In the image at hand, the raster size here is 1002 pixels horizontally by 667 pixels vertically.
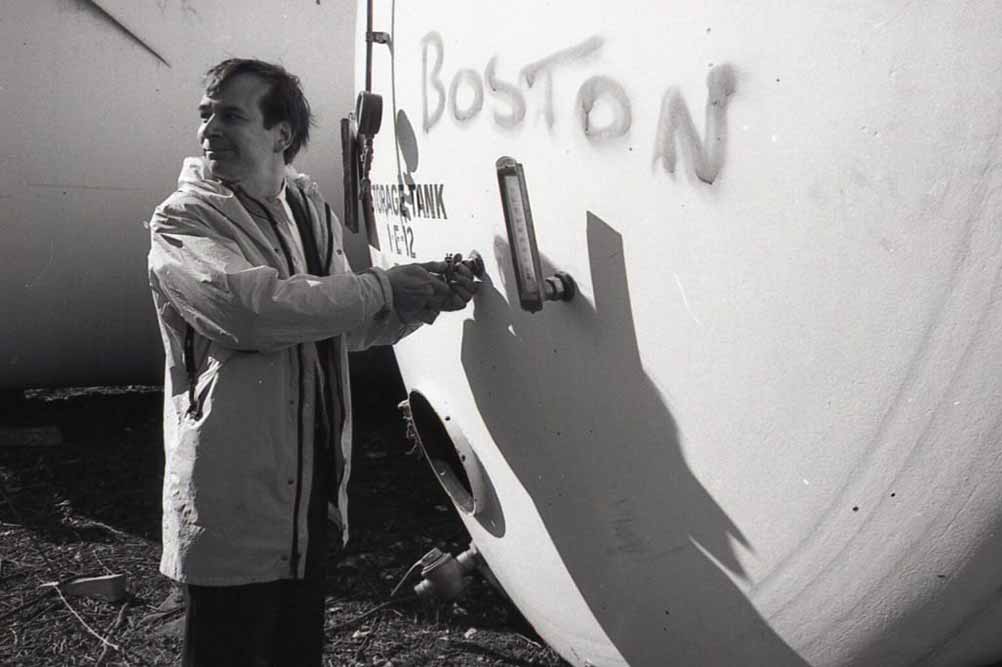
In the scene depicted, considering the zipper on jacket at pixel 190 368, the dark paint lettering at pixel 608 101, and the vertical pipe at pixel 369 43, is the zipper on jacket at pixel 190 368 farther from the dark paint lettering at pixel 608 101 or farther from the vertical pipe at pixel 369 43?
the dark paint lettering at pixel 608 101

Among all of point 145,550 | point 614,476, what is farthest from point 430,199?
point 145,550

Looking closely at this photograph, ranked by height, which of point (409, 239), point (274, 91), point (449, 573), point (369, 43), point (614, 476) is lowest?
point (449, 573)

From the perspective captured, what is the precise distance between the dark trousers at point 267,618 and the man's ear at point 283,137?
0.54 metres

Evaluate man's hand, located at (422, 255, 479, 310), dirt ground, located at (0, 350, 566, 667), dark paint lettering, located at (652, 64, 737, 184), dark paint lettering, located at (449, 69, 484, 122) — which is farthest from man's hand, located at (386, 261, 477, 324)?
dirt ground, located at (0, 350, 566, 667)

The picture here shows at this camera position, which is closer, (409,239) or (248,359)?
(248,359)

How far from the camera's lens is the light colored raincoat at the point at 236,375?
1.54 metres

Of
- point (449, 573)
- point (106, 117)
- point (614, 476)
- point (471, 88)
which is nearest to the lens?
point (614, 476)

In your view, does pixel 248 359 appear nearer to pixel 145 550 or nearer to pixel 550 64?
pixel 550 64

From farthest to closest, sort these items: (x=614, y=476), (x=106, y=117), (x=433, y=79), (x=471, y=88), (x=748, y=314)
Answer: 1. (x=106, y=117)
2. (x=433, y=79)
3. (x=471, y=88)
4. (x=614, y=476)
5. (x=748, y=314)

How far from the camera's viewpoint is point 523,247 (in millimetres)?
1422

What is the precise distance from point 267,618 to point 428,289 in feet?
2.09

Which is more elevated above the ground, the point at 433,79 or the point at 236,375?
the point at 433,79

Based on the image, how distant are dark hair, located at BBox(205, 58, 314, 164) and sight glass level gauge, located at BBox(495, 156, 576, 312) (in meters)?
0.51

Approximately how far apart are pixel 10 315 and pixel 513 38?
102 inches
